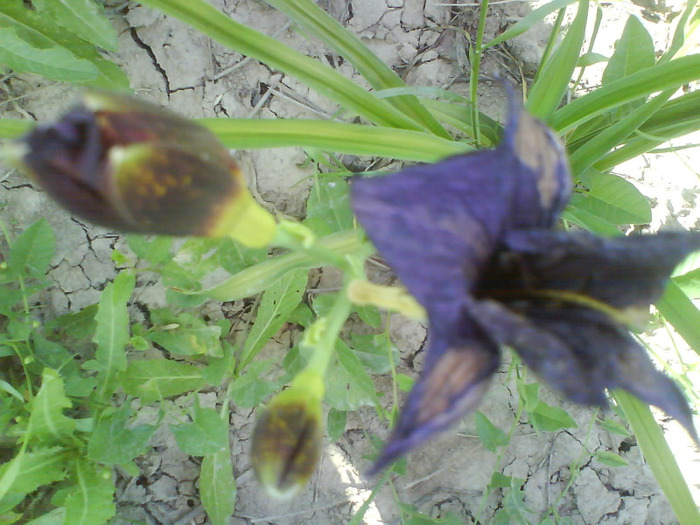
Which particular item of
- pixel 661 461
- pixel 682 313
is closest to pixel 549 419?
pixel 661 461

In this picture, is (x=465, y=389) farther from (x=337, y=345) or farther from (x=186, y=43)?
(x=186, y=43)

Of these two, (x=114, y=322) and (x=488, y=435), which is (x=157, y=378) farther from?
(x=488, y=435)

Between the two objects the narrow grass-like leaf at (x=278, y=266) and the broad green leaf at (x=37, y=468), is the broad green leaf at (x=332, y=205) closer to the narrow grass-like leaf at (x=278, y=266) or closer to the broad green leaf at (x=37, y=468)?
the narrow grass-like leaf at (x=278, y=266)

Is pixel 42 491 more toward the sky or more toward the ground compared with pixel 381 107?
more toward the ground

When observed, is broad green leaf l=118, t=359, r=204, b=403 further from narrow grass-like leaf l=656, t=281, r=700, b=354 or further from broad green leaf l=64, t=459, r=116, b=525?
narrow grass-like leaf l=656, t=281, r=700, b=354

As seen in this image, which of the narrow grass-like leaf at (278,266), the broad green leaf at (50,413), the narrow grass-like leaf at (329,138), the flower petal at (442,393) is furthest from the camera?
the broad green leaf at (50,413)

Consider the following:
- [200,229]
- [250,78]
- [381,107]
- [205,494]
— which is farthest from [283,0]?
[205,494]

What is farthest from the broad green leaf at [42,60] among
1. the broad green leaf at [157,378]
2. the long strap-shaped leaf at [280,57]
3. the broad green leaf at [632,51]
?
the broad green leaf at [632,51]
